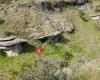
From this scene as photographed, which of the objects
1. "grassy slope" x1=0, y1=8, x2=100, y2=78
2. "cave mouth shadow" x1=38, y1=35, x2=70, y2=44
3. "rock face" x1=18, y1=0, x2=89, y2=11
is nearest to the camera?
"grassy slope" x1=0, y1=8, x2=100, y2=78

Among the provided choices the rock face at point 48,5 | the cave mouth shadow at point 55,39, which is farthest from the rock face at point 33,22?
the cave mouth shadow at point 55,39

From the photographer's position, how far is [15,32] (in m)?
38.3

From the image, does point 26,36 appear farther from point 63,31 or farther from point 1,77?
point 1,77

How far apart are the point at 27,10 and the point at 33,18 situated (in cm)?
183

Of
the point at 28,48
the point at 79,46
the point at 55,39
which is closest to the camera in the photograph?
the point at 28,48

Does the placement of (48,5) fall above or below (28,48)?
above

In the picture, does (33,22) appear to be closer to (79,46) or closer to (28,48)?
(28,48)

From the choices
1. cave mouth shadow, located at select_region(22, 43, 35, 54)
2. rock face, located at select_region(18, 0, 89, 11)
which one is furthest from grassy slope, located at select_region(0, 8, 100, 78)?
rock face, located at select_region(18, 0, 89, 11)

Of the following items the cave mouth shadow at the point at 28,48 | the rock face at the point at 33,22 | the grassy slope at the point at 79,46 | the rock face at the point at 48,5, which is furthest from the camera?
the rock face at the point at 48,5

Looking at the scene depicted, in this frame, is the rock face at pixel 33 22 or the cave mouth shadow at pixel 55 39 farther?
the rock face at pixel 33 22

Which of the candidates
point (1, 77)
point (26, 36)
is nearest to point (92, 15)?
point (26, 36)

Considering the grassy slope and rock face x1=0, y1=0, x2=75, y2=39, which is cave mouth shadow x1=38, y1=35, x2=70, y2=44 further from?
the grassy slope

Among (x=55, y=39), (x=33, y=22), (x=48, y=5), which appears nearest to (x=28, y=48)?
(x=55, y=39)

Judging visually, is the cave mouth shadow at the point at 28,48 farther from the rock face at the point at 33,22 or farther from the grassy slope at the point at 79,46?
the rock face at the point at 33,22
